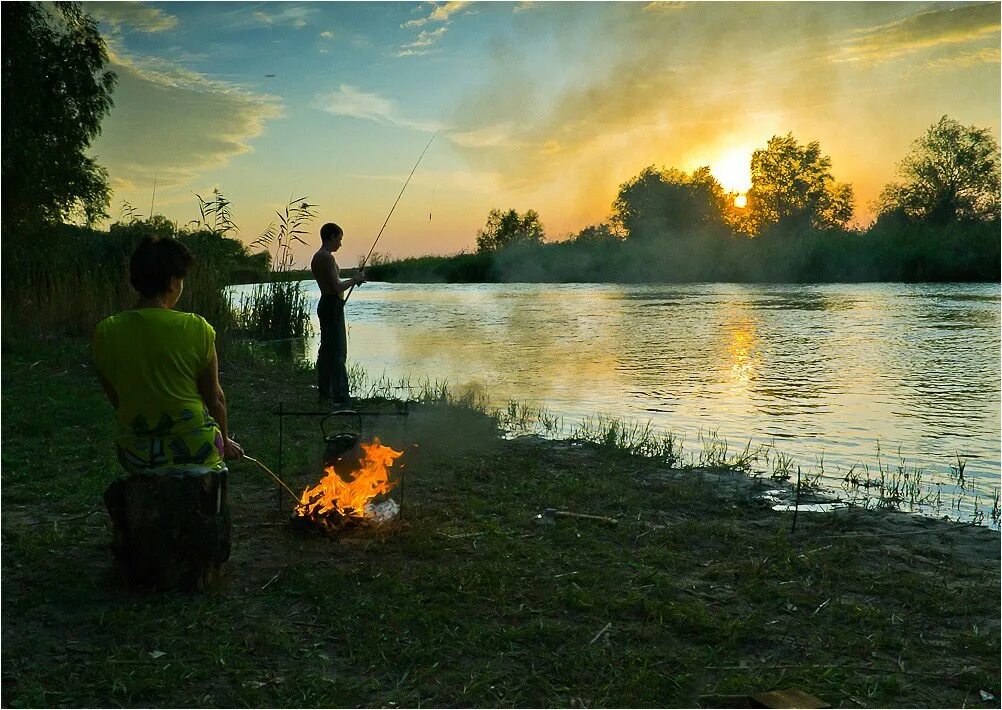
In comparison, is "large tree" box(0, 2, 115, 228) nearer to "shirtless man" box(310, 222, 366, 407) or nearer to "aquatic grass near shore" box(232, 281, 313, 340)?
"aquatic grass near shore" box(232, 281, 313, 340)

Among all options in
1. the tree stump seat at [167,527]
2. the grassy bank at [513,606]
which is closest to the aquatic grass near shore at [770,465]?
the grassy bank at [513,606]

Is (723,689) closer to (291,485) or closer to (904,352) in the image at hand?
(291,485)

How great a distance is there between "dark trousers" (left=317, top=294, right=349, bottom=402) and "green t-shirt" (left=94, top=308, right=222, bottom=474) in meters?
5.25

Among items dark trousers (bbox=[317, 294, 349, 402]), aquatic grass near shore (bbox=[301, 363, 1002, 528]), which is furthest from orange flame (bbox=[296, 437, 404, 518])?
dark trousers (bbox=[317, 294, 349, 402])

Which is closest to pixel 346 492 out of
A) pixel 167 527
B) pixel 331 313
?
pixel 167 527

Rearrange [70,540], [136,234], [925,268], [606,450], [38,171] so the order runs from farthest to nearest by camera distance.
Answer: [925,268] → [38,171] → [136,234] → [606,450] → [70,540]

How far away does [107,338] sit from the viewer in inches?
162

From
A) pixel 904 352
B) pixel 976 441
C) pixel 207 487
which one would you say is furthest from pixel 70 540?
pixel 904 352

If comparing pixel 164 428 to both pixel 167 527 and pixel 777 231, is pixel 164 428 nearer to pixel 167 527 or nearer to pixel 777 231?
pixel 167 527

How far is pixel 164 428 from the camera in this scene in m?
4.23

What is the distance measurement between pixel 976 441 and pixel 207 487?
28.2 ft

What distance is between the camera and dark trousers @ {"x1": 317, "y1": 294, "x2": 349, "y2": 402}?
9.54m

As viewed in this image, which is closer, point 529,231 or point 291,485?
point 291,485

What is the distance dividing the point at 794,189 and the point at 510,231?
26.2 meters
